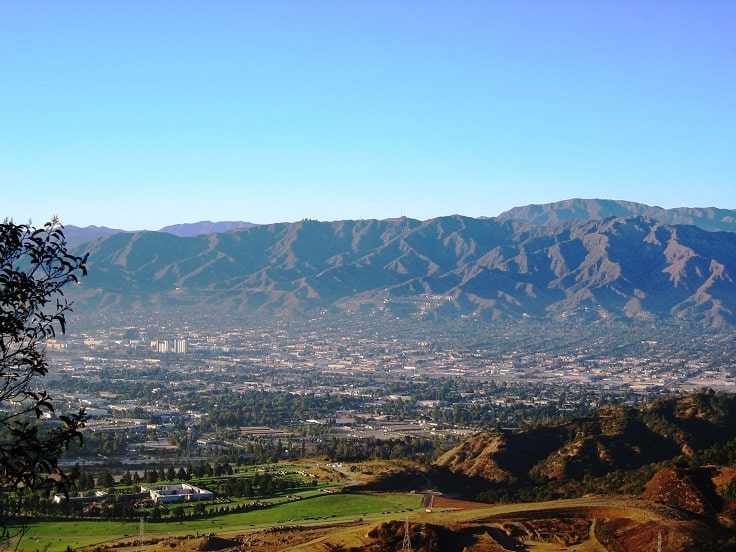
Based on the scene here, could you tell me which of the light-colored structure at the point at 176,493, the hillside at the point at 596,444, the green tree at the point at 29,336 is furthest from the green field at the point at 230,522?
the green tree at the point at 29,336

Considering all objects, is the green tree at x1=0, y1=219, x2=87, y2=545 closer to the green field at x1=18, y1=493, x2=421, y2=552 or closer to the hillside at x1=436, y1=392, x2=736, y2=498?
the green field at x1=18, y1=493, x2=421, y2=552

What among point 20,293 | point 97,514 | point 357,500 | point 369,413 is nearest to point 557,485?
point 357,500

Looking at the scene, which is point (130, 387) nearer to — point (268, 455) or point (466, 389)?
point (466, 389)

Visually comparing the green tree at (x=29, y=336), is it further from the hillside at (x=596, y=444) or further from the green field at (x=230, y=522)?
the hillside at (x=596, y=444)

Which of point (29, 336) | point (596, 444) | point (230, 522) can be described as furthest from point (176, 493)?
point (29, 336)

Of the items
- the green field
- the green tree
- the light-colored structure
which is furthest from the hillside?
the green tree

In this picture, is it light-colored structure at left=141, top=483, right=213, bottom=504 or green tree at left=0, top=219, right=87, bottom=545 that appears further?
light-colored structure at left=141, top=483, right=213, bottom=504
